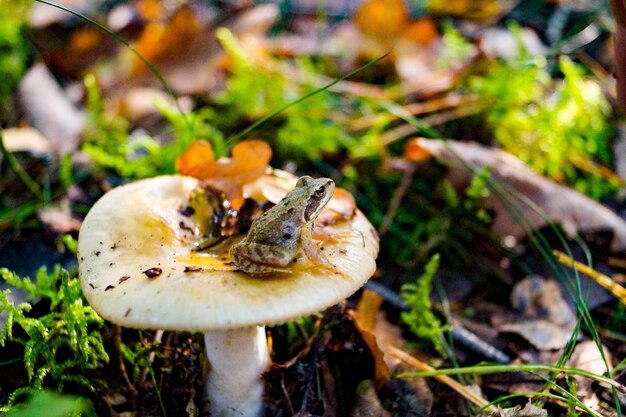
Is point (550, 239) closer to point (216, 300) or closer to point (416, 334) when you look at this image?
point (416, 334)

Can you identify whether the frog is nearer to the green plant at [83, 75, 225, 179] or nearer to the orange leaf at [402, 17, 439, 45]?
the green plant at [83, 75, 225, 179]

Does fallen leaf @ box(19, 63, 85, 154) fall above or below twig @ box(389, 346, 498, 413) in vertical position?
above

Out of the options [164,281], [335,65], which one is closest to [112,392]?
[164,281]

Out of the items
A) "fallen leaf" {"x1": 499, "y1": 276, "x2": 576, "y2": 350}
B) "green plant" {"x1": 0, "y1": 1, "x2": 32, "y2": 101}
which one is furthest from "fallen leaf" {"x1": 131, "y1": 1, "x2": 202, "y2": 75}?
"fallen leaf" {"x1": 499, "y1": 276, "x2": 576, "y2": 350}

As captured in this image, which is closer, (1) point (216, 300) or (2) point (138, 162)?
(1) point (216, 300)

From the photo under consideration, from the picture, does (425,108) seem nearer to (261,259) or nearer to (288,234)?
(288,234)

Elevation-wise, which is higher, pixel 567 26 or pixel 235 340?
pixel 567 26

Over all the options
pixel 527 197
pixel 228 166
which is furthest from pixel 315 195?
pixel 527 197
